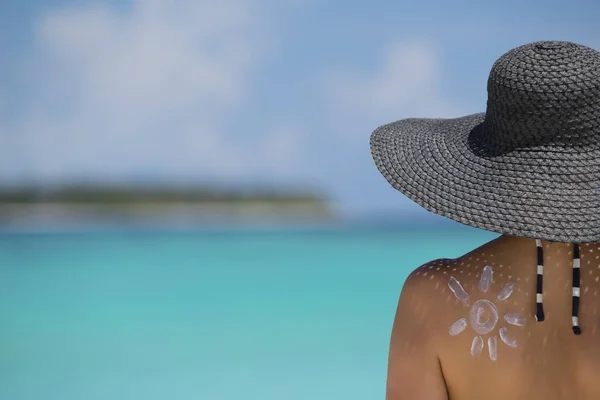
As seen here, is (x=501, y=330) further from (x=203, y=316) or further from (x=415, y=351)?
(x=203, y=316)

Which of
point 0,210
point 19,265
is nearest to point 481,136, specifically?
point 19,265

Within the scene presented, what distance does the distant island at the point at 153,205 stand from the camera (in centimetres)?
1387

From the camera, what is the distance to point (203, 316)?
6.60 m

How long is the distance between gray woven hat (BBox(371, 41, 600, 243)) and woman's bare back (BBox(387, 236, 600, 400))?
0.07m

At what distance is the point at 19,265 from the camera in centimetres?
957

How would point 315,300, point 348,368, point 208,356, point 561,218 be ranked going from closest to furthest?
point 561,218 → point 348,368 → point 208,356 → point 315,300

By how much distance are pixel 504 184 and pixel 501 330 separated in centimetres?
16

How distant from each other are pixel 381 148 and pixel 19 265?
925cm

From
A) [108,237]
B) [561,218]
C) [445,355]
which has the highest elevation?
[561,218]

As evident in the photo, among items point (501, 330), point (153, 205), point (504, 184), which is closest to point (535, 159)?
point (504, 184)

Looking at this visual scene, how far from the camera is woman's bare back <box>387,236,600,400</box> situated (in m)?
0.87

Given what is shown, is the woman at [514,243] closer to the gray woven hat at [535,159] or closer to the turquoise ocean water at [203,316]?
the gray woven hat at [535,159]

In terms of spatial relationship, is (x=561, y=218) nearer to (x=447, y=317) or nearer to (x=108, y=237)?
(x=447, y=317)

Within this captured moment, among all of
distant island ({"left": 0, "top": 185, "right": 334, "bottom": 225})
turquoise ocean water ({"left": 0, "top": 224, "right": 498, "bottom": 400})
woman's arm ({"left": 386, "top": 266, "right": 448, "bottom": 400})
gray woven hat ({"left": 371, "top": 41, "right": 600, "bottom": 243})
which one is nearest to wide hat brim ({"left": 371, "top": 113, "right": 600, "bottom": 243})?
gray woven hat ({"left": 371, "top": 41, "right": 600, "bottom": 243})
